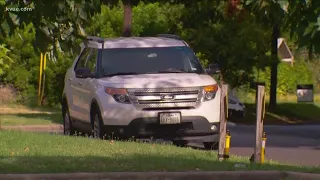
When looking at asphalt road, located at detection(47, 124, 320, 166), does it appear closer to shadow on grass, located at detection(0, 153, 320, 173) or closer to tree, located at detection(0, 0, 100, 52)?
shadow on grass, located at detection(0, 153, 320, 173)

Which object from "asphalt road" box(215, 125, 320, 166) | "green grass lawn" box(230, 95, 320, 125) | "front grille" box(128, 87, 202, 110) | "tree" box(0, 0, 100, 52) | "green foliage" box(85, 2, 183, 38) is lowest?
"green grass lawn" box(230, 95, 320, 125)

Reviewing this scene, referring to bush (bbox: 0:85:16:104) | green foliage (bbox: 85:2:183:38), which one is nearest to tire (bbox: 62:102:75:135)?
green foliage (bbox: 85:2:183:38)

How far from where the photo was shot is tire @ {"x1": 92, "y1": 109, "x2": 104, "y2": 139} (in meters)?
14.2

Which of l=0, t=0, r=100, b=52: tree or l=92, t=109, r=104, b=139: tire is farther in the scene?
l=92, t=109, r=104, b=139: tire

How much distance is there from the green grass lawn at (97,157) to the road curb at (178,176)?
35cm

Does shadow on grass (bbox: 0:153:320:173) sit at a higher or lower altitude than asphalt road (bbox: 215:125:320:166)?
higher

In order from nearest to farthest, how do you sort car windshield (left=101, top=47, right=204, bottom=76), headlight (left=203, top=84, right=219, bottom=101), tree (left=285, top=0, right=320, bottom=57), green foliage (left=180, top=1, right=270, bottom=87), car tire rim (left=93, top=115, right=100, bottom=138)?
tree (left=285, top=0, right=320, bottom=57)
headlight (left=203, top=84, right=219, bottom=101)
car tire rim (left=93, top=115, right=100, bottom=138)
car windshield (left=101, top=47, right=204, bottom=76)
green foliage (left=180, top=1, right=270, bottom=87)

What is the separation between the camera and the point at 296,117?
28766mm

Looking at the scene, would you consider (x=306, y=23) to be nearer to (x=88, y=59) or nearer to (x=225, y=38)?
(x=88, y=59)

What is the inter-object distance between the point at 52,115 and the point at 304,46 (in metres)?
20.0

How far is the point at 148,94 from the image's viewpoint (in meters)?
13.9

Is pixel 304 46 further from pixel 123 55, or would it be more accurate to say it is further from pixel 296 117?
pixel 296 117

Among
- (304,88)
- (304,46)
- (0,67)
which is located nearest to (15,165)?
(304,46)

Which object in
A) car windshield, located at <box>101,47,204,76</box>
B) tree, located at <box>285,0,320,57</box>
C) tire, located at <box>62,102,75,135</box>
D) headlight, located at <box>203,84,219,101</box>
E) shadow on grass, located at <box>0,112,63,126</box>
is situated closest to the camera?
tree, located at <box>285,0,320,57</box>
